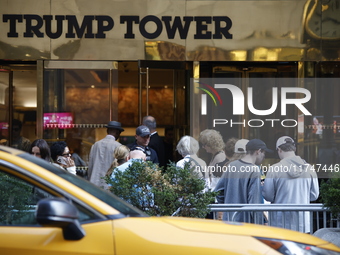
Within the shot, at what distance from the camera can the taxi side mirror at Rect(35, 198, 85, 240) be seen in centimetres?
380

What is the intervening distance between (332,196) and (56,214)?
14.5 feet

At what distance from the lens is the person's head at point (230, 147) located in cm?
1157

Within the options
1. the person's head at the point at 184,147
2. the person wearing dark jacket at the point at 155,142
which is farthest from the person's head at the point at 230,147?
the person wearing dark jacket at the point at 155,142

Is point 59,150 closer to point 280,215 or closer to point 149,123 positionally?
point 149,123

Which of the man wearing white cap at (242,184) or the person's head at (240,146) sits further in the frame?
the person's head at (240,146)

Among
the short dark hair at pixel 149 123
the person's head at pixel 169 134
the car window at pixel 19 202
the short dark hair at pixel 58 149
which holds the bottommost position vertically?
the car window at pixel 19 202

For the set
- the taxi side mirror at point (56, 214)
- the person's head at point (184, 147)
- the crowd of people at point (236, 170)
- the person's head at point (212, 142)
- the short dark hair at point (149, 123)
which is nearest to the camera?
the taxi side mirror at point (56, 214)

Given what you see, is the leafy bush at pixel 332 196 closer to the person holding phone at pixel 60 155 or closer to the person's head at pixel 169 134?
the person holding phone at pixel 60 155

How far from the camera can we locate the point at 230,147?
12.2 metres

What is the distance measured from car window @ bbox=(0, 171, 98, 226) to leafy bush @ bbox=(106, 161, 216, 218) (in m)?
2.22

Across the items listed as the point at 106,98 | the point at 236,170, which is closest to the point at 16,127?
the point at 106,98

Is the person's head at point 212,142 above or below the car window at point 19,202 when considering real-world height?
above

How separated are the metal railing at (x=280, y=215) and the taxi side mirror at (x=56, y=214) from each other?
409 centimetres

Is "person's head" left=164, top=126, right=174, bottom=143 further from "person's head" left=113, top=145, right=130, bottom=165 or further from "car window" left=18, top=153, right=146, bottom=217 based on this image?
"car window" left=18, top=153, right=146, bottom=217
